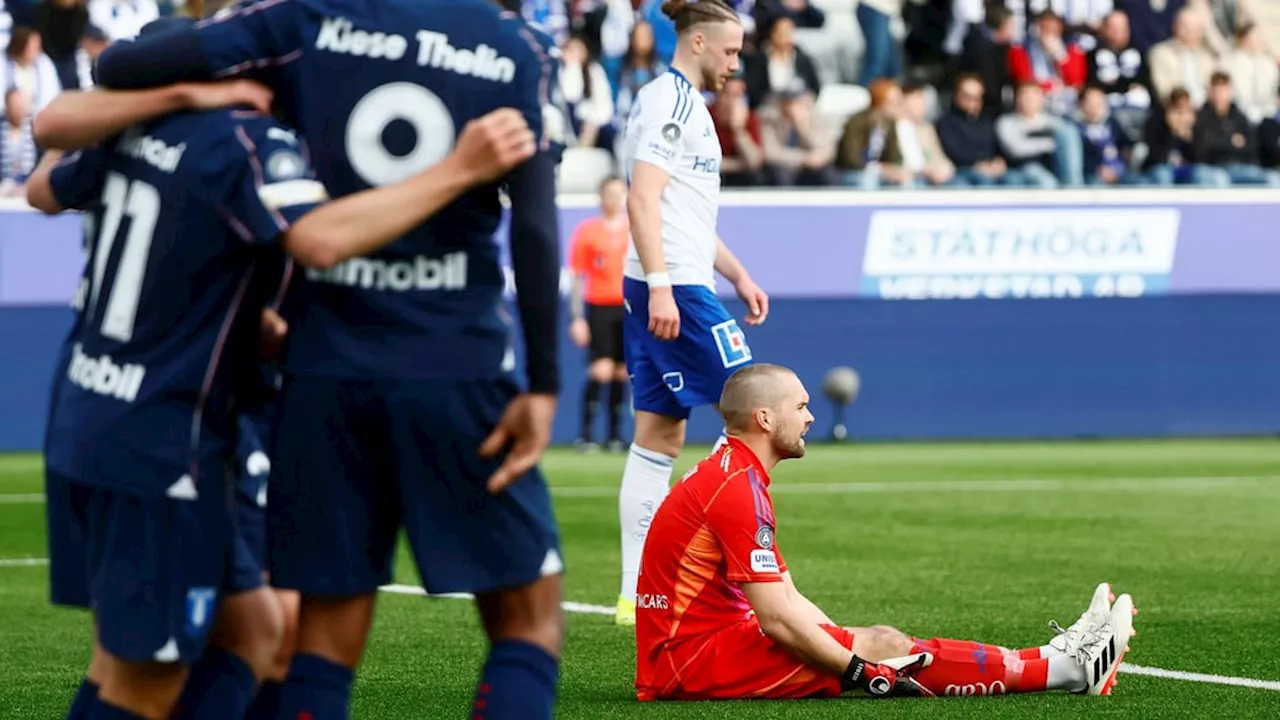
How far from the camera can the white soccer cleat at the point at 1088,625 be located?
6.35m

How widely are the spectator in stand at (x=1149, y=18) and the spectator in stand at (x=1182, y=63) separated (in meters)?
0.28

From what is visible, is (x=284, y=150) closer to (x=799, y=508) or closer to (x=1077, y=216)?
(x=799, y=508)

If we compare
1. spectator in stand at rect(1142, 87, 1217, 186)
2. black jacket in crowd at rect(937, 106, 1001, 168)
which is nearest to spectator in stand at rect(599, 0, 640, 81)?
black jacket in crowd at rect(937, 106, 1001, 168)

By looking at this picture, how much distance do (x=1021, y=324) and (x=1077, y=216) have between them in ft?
3.72

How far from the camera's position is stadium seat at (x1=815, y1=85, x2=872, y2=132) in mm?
21531

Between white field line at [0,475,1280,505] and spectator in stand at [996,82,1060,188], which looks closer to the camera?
white field line at [0,475,1280,505]

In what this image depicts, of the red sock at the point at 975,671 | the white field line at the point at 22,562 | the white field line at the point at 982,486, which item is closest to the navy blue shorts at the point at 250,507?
the red sock at the point at 975,671

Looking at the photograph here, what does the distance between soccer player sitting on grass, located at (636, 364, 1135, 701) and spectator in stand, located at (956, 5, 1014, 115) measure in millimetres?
15776

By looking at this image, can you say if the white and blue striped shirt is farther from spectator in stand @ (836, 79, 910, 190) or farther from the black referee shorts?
spectator in stand @ (836, 79, 910, 190)

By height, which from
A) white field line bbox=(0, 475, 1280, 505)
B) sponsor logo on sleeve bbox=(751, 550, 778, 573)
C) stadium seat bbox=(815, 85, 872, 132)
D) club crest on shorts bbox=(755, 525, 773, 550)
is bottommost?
white field line bbox=(0, 475, 1280, 505)

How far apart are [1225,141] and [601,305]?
6.88m

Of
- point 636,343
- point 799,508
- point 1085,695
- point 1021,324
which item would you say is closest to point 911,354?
point 1021,324

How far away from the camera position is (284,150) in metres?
3.82

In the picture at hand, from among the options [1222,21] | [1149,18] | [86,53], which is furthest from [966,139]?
[86,53]
